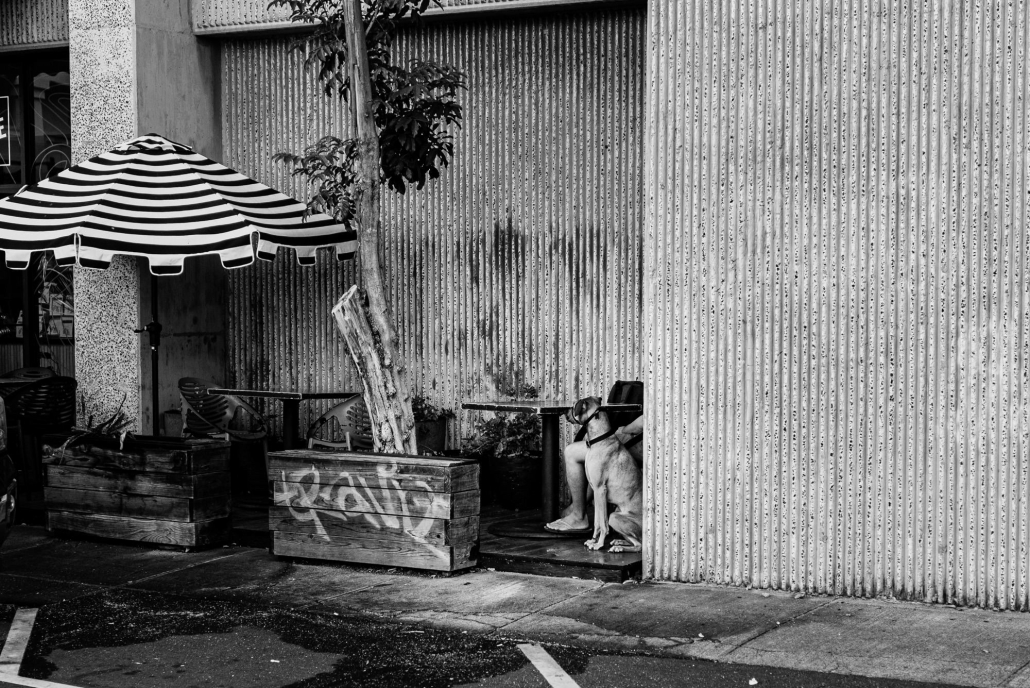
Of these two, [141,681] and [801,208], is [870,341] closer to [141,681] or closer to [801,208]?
[801,208]

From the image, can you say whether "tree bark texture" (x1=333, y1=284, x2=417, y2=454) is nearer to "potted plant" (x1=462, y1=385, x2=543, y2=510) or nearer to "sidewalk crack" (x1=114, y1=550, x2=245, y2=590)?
"sidewalk crack" (x1=114, y1=550, x2=245, y2=590)

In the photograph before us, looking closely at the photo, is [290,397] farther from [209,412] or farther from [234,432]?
[209,412]

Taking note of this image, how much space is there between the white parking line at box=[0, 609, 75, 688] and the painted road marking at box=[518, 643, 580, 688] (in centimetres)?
229

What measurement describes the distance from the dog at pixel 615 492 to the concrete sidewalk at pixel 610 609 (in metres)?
0.61

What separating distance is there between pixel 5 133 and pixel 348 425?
529 cm

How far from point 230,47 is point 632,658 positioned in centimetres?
782

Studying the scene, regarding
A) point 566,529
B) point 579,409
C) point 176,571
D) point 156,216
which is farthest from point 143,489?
point 579,409

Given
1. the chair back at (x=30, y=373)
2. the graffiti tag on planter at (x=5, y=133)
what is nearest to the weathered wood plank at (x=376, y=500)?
the chair back at (x=30, y=373)

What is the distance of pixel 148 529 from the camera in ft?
31.2

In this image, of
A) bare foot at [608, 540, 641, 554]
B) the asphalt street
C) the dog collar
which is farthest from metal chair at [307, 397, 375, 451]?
the asphalt street

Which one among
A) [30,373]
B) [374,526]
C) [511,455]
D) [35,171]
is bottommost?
[374,526]

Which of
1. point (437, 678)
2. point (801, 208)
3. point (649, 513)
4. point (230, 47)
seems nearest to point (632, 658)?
point (437, 678)

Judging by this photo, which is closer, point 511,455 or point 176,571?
point 176,571

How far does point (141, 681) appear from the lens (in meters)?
6.23
